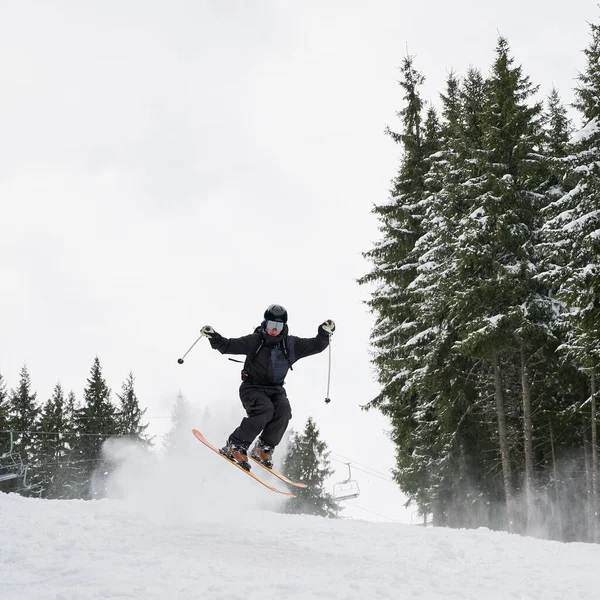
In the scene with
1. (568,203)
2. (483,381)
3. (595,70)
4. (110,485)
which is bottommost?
(110,485)

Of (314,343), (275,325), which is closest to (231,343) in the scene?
(275,325)

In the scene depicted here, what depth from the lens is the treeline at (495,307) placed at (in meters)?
16.6

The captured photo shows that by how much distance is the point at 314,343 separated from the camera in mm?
10195

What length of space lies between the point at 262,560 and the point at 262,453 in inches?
111

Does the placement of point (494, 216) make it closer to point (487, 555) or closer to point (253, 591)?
point (487, 555)

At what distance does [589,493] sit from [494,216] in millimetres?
8308

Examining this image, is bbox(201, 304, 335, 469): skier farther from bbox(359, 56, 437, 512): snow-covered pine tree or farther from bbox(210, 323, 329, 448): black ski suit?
bbox(359, 56, 437, 512): snow-covered pine tree

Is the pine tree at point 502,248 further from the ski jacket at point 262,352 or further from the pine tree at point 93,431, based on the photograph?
the pine tree at point 93,431

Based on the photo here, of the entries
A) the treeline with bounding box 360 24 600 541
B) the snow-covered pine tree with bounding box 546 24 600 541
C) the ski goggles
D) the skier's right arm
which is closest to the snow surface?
the skier's right arm

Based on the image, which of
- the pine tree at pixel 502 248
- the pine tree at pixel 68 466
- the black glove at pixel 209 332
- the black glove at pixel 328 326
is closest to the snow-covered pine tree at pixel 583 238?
the pine tree at pixel 502 248

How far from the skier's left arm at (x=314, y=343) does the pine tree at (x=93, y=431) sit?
36067 mm

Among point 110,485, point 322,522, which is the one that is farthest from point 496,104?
point 110,485

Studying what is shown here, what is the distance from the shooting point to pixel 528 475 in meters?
18.2

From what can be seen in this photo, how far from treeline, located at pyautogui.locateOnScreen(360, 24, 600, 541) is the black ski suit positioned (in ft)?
27.6
